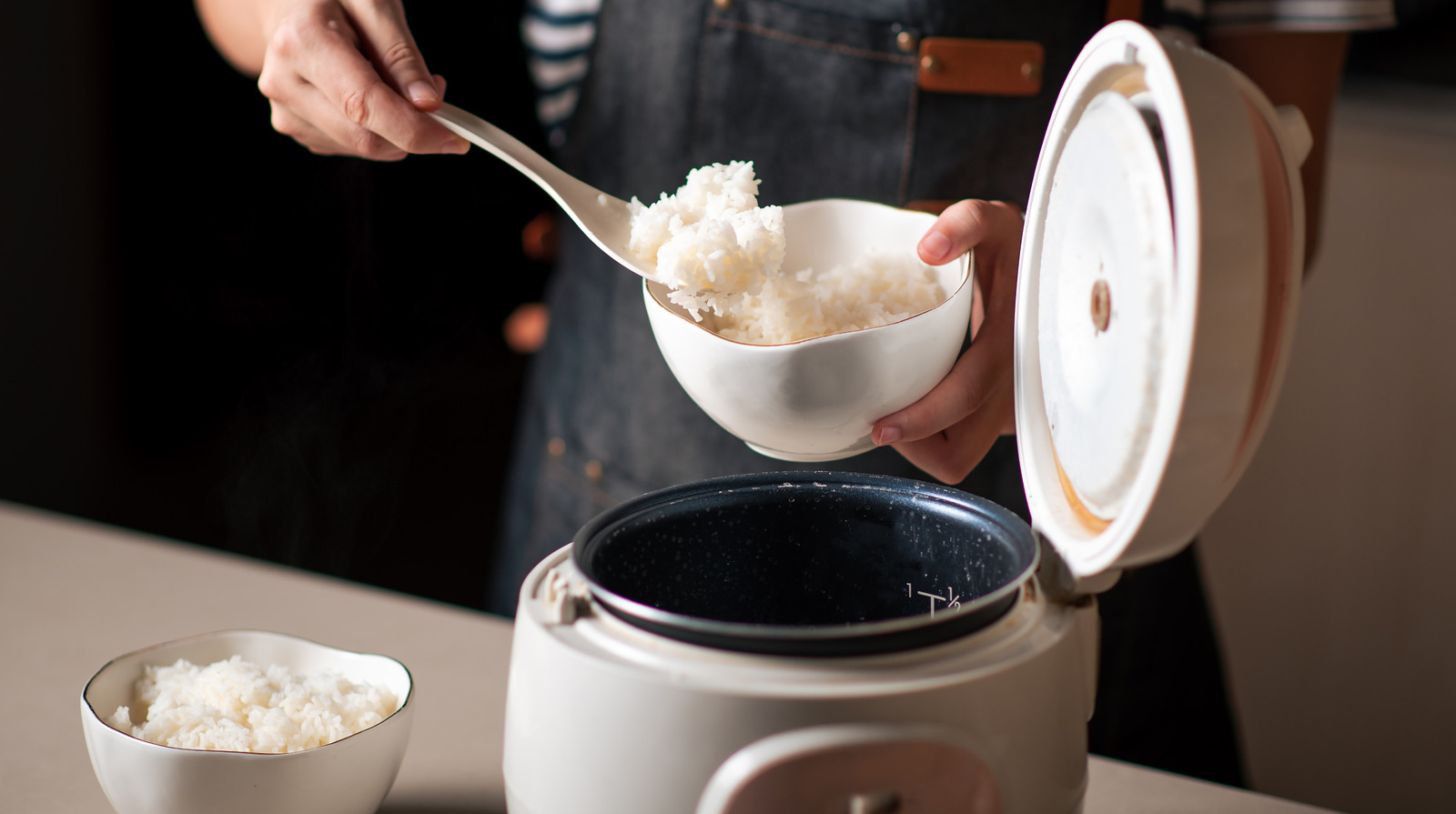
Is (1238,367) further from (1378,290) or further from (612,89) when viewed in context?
(1378,290)

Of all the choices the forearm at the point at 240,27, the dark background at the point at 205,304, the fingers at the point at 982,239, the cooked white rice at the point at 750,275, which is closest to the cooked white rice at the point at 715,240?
the cooked white rice at the point at 750,275

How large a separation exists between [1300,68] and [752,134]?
24.8 inches

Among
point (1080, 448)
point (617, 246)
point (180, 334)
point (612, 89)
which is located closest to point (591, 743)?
point (1080, 448)

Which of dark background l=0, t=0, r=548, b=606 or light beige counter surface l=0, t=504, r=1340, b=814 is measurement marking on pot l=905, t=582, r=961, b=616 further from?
dark background l=0, t=0, r=548, b=606

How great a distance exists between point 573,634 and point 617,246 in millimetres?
392

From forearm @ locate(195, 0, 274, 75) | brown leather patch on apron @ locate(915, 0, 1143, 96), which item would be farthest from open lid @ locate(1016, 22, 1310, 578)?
forearm @ locate(195, 0, 274, 75)

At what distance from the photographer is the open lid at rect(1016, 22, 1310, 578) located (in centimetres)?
47

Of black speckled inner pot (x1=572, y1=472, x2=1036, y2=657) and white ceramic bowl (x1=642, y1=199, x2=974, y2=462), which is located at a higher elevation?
white ceramic bowl (x1=642, y1=199, x2=974, y2=462)

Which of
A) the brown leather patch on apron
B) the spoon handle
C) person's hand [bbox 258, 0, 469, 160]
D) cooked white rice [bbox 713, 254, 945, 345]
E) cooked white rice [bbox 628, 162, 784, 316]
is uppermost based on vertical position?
the brown leather patch on apron

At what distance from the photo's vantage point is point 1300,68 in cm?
128

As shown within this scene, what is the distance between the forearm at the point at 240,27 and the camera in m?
1.18

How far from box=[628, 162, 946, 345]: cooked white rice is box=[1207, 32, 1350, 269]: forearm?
2.25 ft

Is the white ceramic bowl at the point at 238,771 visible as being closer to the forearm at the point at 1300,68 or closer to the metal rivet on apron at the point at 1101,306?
the metal rivet on apron at the point at 1101,306

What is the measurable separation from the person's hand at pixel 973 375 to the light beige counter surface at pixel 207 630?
28cm
